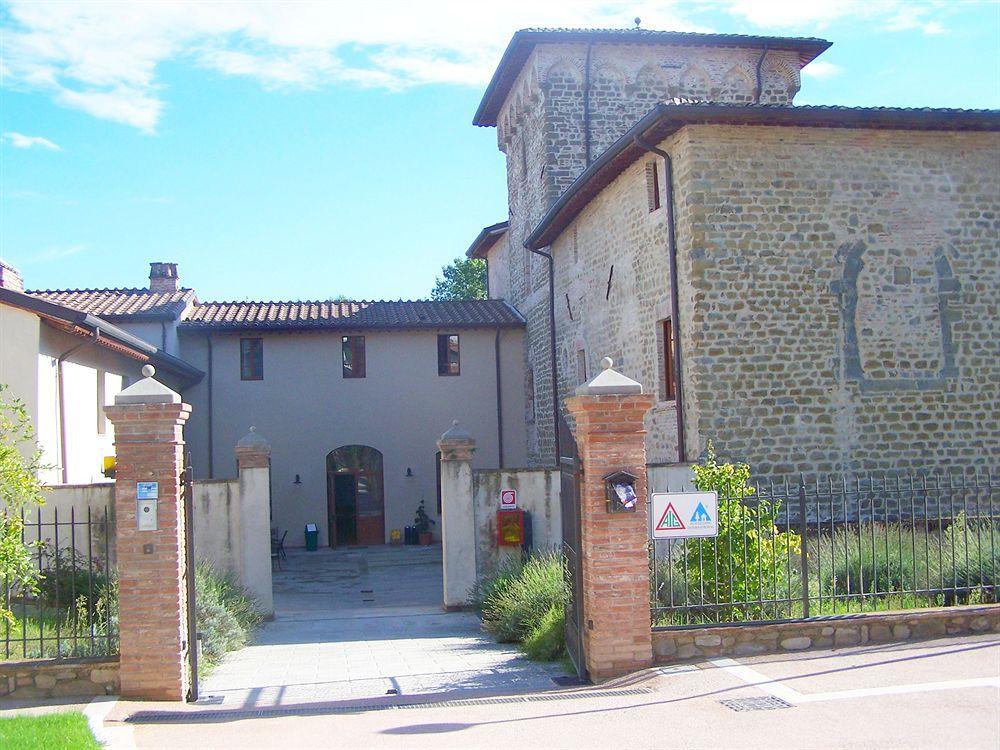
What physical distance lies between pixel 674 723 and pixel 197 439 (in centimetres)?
2025

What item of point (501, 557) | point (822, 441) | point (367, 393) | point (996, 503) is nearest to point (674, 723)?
point (501, 557)

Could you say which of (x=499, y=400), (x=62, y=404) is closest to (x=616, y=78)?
(x=499, y=400)

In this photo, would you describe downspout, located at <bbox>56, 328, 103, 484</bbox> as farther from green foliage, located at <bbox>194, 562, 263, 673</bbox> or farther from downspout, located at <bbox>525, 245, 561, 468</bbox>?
downspout, located at <bbox>525, 245, 561, 468</bbox>

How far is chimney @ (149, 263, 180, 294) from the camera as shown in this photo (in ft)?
90.0

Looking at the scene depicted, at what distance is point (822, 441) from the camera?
1384 cm

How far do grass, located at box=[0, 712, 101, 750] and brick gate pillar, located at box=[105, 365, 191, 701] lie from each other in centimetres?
78

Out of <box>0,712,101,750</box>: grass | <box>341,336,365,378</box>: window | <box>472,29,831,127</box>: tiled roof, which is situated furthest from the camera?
<box>341,336,365,378</box>: window

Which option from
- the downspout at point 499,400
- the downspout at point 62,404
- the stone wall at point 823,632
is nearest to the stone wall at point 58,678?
the stone wall at point 823,632

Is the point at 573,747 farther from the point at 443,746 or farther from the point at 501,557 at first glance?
the point at 501,557

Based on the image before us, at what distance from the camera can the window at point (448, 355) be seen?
85.4 feet

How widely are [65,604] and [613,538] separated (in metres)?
6.58

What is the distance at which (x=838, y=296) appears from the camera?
14.1 m

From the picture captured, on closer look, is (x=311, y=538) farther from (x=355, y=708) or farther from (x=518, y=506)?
(x=355, y=708)

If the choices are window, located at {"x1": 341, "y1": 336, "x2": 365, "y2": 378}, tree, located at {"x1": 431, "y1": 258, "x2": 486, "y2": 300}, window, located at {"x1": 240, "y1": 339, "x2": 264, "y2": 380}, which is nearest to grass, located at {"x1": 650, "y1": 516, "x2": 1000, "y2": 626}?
window, located at {"x1": 341, "y1": 336, "x2": 365, "y2": 378}
